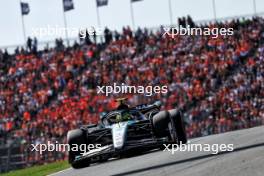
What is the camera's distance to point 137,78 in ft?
109

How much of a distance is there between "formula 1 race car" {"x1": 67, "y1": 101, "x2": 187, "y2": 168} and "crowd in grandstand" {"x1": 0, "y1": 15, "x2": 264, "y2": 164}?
9.78 metres

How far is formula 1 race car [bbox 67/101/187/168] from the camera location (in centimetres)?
1684

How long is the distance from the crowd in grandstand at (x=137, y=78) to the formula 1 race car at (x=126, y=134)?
9779mm

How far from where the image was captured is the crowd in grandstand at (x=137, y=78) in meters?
28.4

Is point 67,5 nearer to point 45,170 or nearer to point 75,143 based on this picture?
point 45,170

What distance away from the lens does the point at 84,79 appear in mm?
35125

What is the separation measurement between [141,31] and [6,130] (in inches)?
338

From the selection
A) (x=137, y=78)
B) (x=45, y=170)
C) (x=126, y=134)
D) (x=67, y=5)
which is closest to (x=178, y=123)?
(x=126, y=134)

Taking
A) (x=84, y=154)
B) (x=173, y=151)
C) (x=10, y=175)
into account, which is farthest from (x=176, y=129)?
(x=10, y=175)

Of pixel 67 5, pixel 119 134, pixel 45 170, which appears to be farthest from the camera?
pixel 67 5

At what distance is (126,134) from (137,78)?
16.1m

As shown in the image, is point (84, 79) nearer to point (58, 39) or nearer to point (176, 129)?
point (58, 39)

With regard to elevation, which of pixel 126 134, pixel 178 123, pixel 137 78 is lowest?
pixel 137 78

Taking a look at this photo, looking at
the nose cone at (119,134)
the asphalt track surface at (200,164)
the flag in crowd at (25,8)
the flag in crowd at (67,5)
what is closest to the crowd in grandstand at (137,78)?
the flag in crowd at (67,5)
